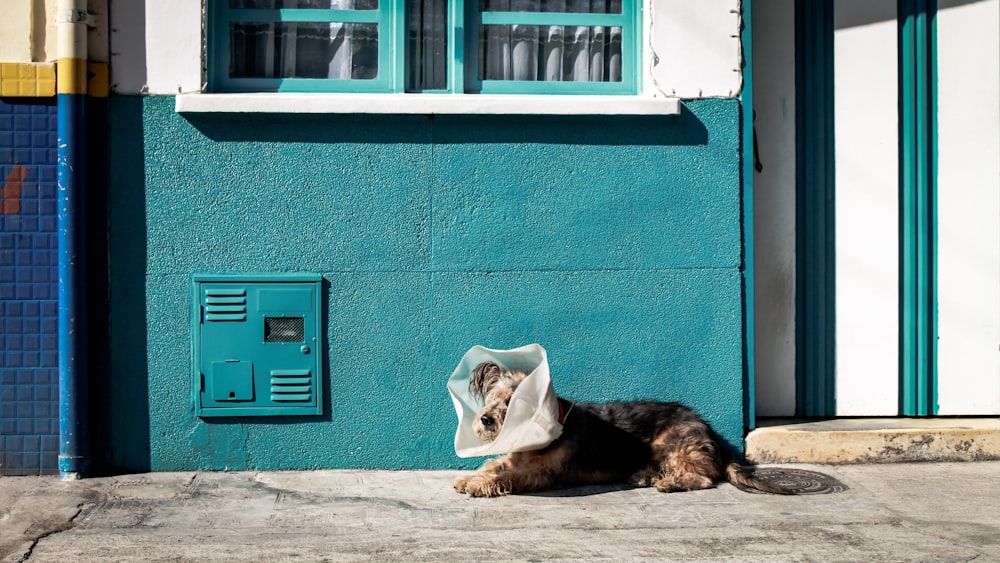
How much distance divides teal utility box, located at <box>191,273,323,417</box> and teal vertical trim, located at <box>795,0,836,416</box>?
3033 millimetres

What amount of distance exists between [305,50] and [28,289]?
81.7 inches

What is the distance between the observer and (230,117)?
6012mm

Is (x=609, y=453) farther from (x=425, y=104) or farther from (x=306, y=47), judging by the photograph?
(x=306, y=47)

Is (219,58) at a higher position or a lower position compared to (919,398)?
higher

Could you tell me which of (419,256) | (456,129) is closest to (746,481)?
(419,256)

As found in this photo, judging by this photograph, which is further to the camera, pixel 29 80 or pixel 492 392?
pixel 29 80

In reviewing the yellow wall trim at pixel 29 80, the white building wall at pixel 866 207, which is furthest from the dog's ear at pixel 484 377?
the yellow wall trim at pixel 29 80

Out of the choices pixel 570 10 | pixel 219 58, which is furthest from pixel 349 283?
pixel 570 10

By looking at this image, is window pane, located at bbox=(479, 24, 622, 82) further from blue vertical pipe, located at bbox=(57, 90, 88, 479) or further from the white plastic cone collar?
blue vertical pipe, located at bbox=(57, 90, 88, 479)

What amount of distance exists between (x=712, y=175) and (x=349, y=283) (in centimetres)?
221

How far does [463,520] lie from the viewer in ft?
17.2

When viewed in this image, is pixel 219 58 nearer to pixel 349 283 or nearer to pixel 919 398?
pixel 349 283

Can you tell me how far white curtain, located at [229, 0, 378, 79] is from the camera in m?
6.28

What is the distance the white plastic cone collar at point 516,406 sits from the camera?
5367 mm
